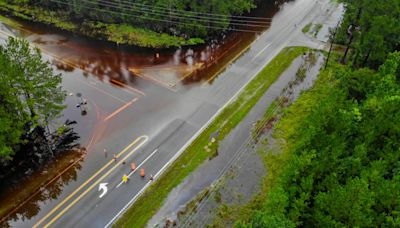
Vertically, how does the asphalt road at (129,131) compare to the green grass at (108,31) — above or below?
below

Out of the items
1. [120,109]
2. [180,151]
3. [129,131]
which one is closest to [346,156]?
[180,151]

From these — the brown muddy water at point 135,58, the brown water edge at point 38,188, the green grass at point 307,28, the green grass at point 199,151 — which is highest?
the green grass at point 307,28

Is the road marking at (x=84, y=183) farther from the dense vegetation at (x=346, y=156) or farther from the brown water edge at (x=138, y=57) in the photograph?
the dense vegetation at (x=346, y=156)

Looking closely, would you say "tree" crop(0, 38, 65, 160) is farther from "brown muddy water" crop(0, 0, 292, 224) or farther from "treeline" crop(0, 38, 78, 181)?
"brown muddy water" crop(0, 0, 292, 224)

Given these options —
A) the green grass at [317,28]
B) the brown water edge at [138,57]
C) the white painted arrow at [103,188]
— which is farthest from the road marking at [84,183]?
the green grass at [317,28]

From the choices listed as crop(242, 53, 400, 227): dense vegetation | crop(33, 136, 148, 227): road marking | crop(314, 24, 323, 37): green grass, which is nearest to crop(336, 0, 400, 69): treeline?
crop(242, 53, 400, 227): dense vegetation

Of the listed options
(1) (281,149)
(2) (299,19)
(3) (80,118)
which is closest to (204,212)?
(1) (281,149)
